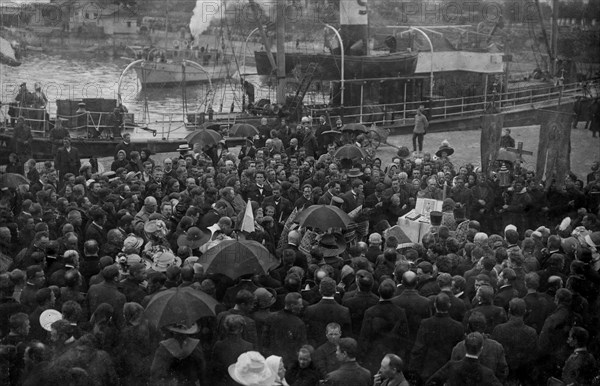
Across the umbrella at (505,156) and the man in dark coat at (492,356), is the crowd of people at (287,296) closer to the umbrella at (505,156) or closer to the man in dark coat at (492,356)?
the man in dark coat at (492,356)

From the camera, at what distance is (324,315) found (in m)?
7.38

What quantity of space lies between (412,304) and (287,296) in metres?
1.29

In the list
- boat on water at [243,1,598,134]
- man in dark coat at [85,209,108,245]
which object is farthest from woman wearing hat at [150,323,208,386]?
boat on water at [243,1,598,134]

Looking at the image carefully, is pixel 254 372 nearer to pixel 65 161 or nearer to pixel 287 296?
pixel 287 296

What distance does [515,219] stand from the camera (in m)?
13.3

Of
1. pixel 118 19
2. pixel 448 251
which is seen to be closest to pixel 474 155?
pixel 448 251

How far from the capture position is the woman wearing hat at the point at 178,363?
6.43m

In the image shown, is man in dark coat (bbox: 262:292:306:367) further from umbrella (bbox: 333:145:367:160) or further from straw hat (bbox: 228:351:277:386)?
umbrella (bbox: 333:145:367:160)

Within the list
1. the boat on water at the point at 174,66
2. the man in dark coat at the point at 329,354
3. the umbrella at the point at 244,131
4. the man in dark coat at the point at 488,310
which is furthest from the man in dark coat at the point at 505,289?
the boat on water at the point at 174,66

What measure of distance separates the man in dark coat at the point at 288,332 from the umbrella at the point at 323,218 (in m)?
2.77

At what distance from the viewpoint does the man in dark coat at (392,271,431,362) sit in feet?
24.8

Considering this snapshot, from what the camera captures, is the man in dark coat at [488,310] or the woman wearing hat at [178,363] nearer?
the woman wearing hat at [178,363]

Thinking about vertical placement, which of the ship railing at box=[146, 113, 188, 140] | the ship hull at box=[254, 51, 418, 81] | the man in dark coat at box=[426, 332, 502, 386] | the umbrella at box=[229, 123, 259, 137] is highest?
the ship hull at box=[254, 51, 418, 81]

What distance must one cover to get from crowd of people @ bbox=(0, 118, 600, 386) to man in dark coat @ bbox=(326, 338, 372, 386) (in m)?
0.02
